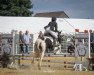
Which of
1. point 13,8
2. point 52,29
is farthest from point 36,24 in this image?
point 13,8

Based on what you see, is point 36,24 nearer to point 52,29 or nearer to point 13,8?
point 52,29

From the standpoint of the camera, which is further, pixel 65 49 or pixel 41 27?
pixel 41 27

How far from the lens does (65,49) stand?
26797 millimetres

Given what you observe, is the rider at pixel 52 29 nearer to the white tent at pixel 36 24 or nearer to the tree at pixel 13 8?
the white tent at pixel 36 24

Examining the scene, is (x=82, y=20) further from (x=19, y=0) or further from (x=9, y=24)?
(x=19, y=0)

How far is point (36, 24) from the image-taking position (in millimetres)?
31281

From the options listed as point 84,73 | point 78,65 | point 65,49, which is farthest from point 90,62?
point 65,49

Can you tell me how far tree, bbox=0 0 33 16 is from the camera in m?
60.3

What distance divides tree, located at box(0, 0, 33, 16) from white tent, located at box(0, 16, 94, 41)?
28544 millimetres

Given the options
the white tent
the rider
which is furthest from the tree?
the rider

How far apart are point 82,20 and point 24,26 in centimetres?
442

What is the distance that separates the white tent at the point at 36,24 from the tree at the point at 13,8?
28.5 meters

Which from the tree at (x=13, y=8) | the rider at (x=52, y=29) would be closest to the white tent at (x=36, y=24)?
the rider at (x=52, y=29)

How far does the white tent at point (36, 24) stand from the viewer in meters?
31.2
